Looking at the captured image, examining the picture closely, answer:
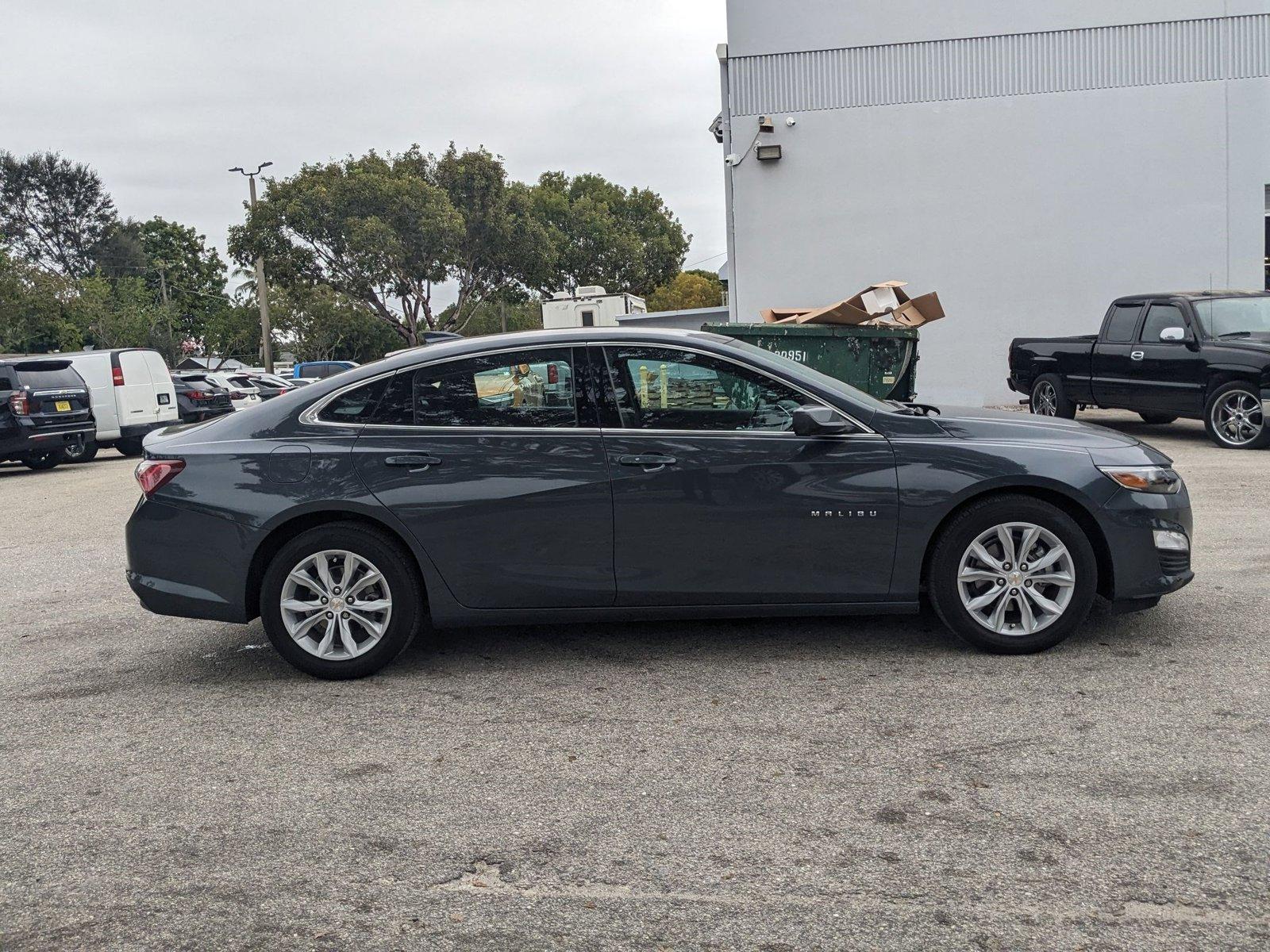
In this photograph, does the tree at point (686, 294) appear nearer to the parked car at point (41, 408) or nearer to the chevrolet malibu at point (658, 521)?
the parked car at point (41, 408)

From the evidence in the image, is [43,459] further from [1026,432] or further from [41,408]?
[1026,432]

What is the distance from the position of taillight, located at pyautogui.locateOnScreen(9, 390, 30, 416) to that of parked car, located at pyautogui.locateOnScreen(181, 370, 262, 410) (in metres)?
7.52

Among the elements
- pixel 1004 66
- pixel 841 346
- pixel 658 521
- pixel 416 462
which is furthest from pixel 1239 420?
pixel 416 462

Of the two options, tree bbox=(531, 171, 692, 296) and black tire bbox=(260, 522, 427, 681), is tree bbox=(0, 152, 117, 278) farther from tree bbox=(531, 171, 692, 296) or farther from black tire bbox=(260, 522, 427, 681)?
black tire bbox=(260, 522, 427, 681)

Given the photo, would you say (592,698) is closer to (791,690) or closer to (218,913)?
(791,690)

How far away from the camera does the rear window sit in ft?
58.4

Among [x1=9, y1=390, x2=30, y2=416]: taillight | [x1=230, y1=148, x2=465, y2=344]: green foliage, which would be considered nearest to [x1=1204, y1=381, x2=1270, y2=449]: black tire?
[x1=9, y1=390, x2=30, y2=416]: taillight

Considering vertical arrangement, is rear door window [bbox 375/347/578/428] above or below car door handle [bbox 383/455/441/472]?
above

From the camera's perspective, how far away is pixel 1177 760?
4.22 m

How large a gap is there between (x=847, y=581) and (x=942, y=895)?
2.25 metres

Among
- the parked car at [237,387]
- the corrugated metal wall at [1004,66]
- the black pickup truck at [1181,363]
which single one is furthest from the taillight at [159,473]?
the parked car at [237,387]

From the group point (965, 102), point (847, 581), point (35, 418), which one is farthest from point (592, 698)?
point (965, 102)

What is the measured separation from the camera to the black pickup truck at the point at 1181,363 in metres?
13.4

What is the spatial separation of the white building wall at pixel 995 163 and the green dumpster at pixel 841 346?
6.83m
